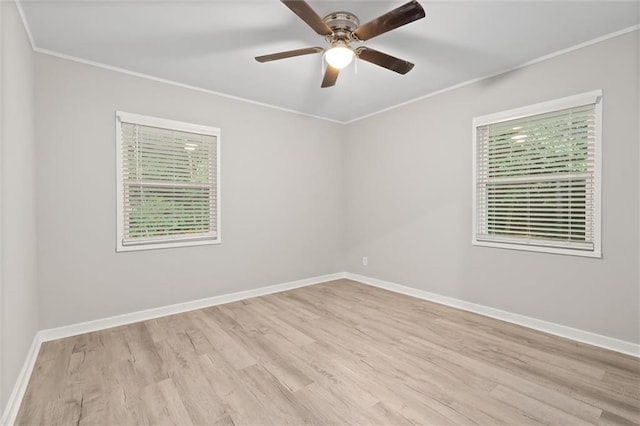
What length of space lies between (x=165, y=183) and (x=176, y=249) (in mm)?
770

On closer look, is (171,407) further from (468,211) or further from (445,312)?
(468,211)

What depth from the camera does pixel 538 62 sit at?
2.87 metres

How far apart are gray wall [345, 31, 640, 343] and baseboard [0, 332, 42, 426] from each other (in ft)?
12.6

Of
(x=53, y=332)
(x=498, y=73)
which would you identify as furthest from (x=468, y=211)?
(x=53, y=332)

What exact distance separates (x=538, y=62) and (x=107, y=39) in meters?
3.99

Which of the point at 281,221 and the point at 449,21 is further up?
the point at 449,21

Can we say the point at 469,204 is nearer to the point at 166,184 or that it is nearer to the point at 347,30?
the point at 347,30

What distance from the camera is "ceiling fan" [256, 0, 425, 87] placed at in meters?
1.76

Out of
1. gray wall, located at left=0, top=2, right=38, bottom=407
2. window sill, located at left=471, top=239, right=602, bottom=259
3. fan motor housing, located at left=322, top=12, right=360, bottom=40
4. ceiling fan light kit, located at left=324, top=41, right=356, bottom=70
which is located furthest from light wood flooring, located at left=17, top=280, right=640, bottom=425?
fan motor housing, located at left=322, top=12, right=360, bottom=40

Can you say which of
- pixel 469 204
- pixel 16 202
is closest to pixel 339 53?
pixel 469 204

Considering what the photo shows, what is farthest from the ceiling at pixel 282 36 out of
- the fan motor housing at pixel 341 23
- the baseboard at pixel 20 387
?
the baseboard at pixel 20 387

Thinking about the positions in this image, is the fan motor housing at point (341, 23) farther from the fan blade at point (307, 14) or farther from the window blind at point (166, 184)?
the window blind at point (166, 184)

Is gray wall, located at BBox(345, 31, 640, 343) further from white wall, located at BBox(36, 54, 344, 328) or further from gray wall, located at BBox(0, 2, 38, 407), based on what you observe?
gray wall, located at BBox(0, 2, 38, 407)

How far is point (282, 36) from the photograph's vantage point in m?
2.47
